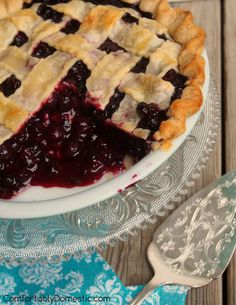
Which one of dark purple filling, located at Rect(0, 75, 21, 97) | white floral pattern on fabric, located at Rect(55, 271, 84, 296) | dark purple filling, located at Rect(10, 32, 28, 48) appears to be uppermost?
dark purple filling, located at Rect(10, 32, 28, 48)

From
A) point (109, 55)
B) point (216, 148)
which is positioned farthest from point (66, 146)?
point (216, 148)

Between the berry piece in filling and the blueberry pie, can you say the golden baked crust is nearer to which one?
the blueberry pie

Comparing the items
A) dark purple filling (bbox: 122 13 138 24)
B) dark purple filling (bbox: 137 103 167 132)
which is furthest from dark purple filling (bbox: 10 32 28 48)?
dark purple filling (bbox: 137 103 167 132)

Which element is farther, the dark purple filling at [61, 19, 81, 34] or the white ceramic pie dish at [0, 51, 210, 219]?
the dark purple filling at [61, 19, 81, 34]

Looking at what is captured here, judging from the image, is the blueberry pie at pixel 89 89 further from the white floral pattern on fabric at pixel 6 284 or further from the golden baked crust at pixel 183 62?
the white floral pattern on fabric at pixel 6 284

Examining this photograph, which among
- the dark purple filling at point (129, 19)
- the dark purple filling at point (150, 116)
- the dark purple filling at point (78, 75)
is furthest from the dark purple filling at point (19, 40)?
the dark purple filling at point (150, 116)

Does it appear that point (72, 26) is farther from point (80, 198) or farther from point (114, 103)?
point (80, 198)

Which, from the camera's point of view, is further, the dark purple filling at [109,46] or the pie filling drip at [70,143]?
the dark purple filling at [109,46]
